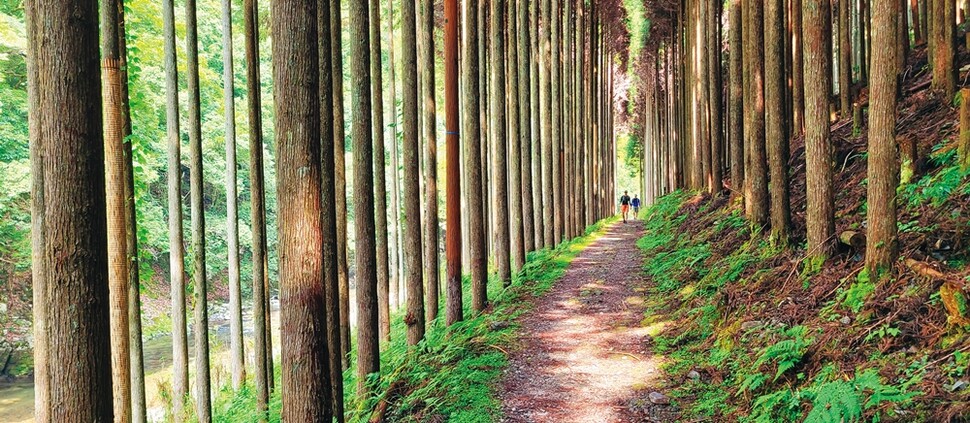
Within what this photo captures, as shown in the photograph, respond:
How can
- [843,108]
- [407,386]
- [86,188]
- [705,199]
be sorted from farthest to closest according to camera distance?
[705,199]
[843,108]
[407,386]
[86,188]

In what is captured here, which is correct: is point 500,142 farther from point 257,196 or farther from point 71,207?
point 71,207

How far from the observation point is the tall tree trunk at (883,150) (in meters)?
5.71

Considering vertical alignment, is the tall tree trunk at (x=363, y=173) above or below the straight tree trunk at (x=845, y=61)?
below

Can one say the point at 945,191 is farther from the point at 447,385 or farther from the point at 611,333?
the point at 447,385

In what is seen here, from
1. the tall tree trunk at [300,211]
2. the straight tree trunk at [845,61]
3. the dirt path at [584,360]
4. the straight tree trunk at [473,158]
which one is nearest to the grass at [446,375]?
the dirt path at [584,360]

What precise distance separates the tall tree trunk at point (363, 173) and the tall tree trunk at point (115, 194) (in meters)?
2.36

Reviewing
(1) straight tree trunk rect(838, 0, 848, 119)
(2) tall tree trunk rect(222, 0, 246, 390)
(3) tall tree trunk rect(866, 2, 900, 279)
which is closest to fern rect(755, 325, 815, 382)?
(3) tall tree trunk rect(866, 2, 900, 279)

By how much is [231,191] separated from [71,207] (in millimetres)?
8490

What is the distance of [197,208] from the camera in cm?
980

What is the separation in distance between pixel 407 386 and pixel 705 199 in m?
11.1

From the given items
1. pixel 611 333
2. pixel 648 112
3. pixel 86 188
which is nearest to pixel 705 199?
pixel 611 333

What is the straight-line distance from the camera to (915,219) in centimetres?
666

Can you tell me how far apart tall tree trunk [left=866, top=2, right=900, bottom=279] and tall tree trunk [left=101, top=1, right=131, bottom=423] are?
709cm

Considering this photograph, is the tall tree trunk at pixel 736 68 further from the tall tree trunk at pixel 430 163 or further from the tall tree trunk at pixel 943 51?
the tall tree trunk at pixel 430 163
